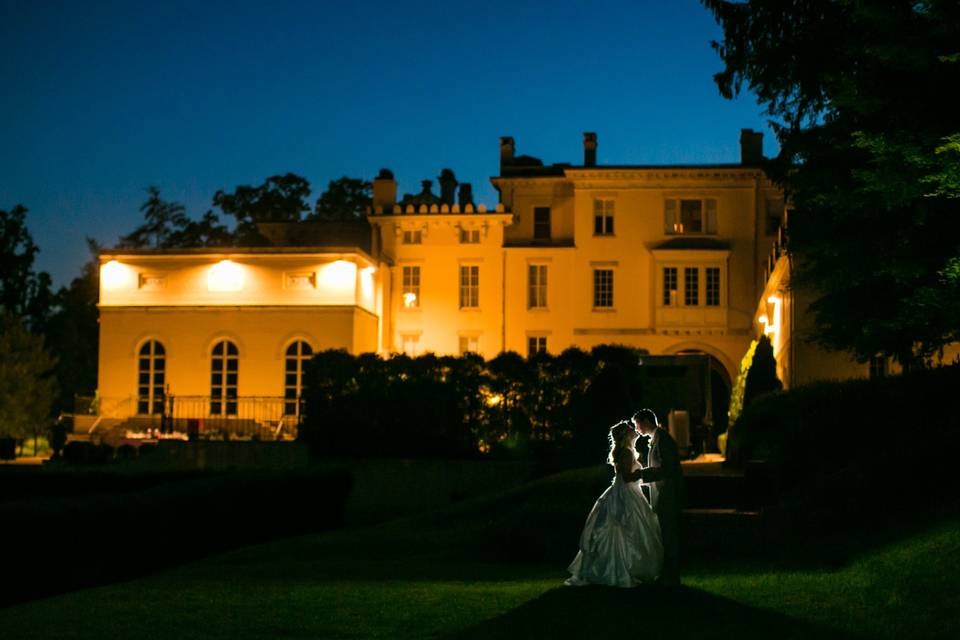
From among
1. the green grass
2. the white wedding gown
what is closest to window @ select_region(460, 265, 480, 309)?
the green grass

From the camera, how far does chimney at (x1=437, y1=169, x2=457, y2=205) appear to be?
57344 millimetres

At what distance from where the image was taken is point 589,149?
53531 millimetres

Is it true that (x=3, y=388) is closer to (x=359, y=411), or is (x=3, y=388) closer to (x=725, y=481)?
(x=359, y=411)

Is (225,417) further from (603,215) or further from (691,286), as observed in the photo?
(691,286)

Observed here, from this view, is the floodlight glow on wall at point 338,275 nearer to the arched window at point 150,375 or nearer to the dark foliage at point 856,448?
the arched window at point 150,375

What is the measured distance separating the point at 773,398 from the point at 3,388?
3435 centimetres

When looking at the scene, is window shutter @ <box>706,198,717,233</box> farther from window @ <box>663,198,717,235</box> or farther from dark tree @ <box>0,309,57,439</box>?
dark tree @ <box>0,309,57,439</box>

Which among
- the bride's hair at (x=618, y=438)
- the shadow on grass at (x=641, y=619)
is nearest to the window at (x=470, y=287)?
the bride's hair at (x=618, y=438)

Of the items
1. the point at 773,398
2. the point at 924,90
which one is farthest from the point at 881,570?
the point at 773,398

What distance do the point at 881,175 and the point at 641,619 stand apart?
20.5 ft

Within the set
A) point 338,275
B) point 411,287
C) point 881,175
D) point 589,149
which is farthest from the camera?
point 589,149

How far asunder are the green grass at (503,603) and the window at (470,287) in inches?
1396

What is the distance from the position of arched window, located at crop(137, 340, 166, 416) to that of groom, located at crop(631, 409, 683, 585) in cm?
3873

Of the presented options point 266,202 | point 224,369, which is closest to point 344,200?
point 266,202
